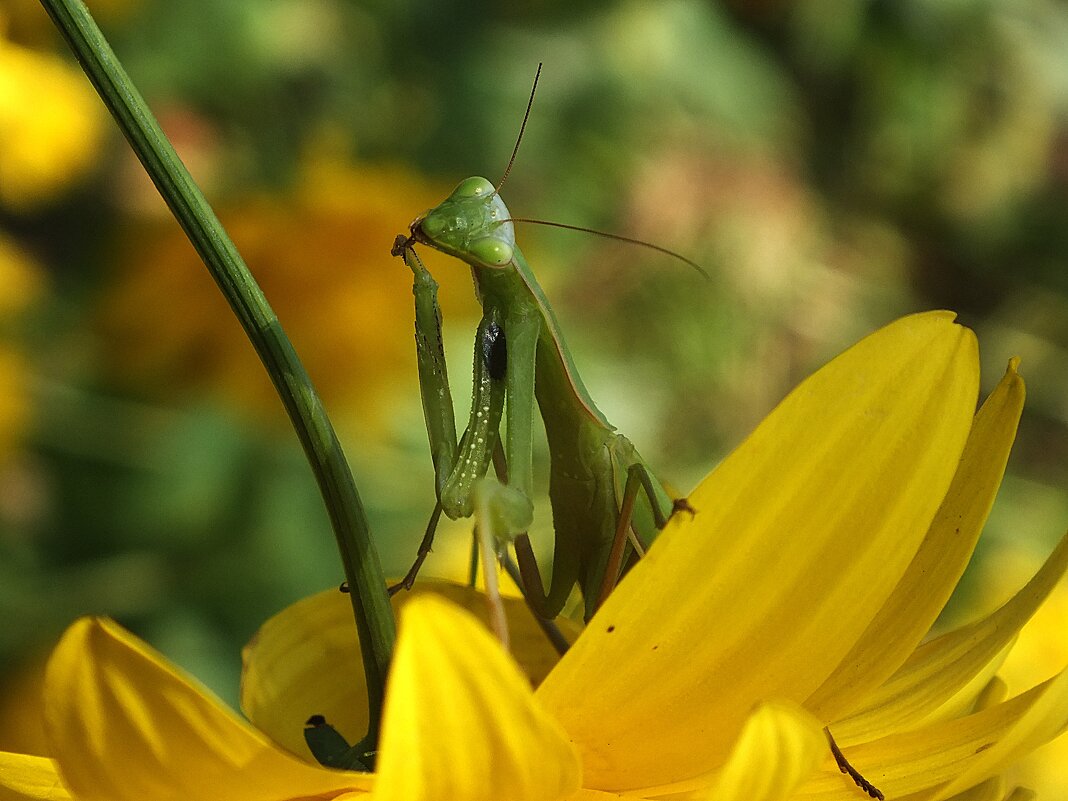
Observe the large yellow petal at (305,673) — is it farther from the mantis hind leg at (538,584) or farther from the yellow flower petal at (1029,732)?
the yellow flower petal at (1029,732)

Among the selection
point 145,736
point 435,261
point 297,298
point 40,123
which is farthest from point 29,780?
point 40,123

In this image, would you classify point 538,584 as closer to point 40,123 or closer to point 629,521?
point 629,521

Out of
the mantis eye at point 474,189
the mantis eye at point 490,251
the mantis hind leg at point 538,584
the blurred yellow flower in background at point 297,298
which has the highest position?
the blurred yellow flower in background at point 297,298

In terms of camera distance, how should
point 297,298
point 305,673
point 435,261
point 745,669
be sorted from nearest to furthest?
point 745,669 < point 305,673 < point 297,298 < point 435,261

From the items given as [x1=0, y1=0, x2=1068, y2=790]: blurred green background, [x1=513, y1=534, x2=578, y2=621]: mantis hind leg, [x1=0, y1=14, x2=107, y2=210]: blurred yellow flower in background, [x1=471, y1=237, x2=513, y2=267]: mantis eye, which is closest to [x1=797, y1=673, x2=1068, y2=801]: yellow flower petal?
[x1=513, y1=534, x2=578, y2=621]: mantis hind leg

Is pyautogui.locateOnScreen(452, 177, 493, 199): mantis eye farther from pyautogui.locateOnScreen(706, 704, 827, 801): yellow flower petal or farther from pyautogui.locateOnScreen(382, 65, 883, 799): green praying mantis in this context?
pyautogui.locateOnScreen(706, 704, 827, 801): yellow flower petal

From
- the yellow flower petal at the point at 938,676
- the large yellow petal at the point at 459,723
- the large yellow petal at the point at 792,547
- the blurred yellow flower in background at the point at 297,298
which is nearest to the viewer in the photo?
the large yellow petal at the point at 459,723

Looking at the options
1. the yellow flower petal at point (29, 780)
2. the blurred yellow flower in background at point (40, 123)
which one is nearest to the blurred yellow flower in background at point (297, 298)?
the blurred yellow flower in background at point (40, 123)
